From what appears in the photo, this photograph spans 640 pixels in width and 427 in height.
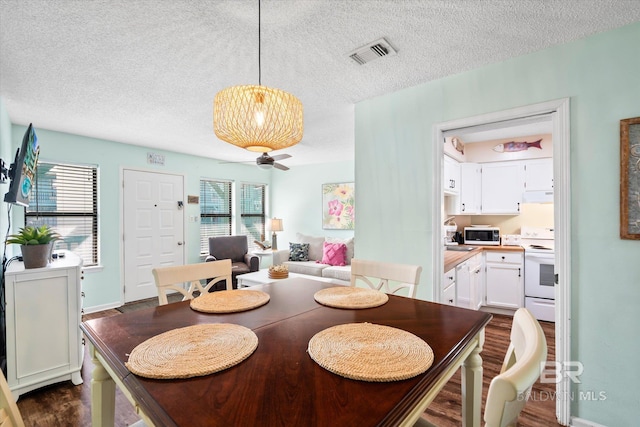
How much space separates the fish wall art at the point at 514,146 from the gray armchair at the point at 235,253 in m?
4.05

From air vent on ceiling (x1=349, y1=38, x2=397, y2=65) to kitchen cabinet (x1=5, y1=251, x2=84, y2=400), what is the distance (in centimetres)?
266

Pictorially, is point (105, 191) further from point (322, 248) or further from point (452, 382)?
point (452, 382)

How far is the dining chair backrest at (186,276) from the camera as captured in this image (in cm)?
170

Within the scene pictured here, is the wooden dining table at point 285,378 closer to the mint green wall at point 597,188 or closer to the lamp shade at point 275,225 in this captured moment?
the mint green wall at point 597,188

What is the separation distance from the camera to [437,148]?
7.66 ft

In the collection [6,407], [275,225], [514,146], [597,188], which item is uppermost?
[514,146]

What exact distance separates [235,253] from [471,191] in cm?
391

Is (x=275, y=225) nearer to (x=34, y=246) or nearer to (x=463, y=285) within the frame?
(x=463, y=285)

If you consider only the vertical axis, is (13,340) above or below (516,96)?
below

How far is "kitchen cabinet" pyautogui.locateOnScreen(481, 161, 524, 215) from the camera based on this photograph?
404 centimetres

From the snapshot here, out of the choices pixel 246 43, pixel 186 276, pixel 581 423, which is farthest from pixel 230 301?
pixel 581 423

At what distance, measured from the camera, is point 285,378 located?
832 mm

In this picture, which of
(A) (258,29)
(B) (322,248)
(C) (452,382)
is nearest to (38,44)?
(A) (258,29)

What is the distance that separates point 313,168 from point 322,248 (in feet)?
5.76
